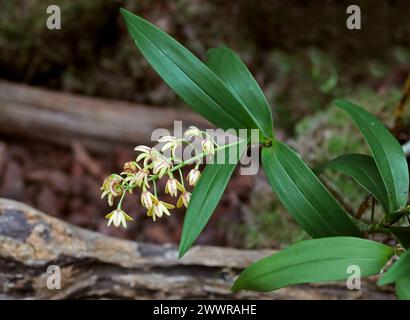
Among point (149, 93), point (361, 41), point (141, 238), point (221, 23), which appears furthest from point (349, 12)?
point (141, 238)

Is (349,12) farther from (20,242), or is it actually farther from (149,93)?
(20,242)

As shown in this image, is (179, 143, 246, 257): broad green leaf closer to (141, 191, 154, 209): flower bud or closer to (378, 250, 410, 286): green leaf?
(141, 191, 154, 209): flower bud

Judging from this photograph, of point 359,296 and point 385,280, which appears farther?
point 359,296

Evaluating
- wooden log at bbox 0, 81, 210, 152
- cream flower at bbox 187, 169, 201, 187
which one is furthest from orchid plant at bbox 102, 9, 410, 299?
wooden log at bbox 0, 81, 210, 152

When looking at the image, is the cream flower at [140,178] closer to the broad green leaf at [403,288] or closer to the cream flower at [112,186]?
the cream flower at [112,186]

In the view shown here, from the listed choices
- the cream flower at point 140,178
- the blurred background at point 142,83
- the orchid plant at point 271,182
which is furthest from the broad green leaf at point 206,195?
the blurred background at point 142,83

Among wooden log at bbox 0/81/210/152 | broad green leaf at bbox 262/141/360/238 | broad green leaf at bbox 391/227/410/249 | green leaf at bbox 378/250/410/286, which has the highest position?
wooden log at bbox 0/81/210/152
